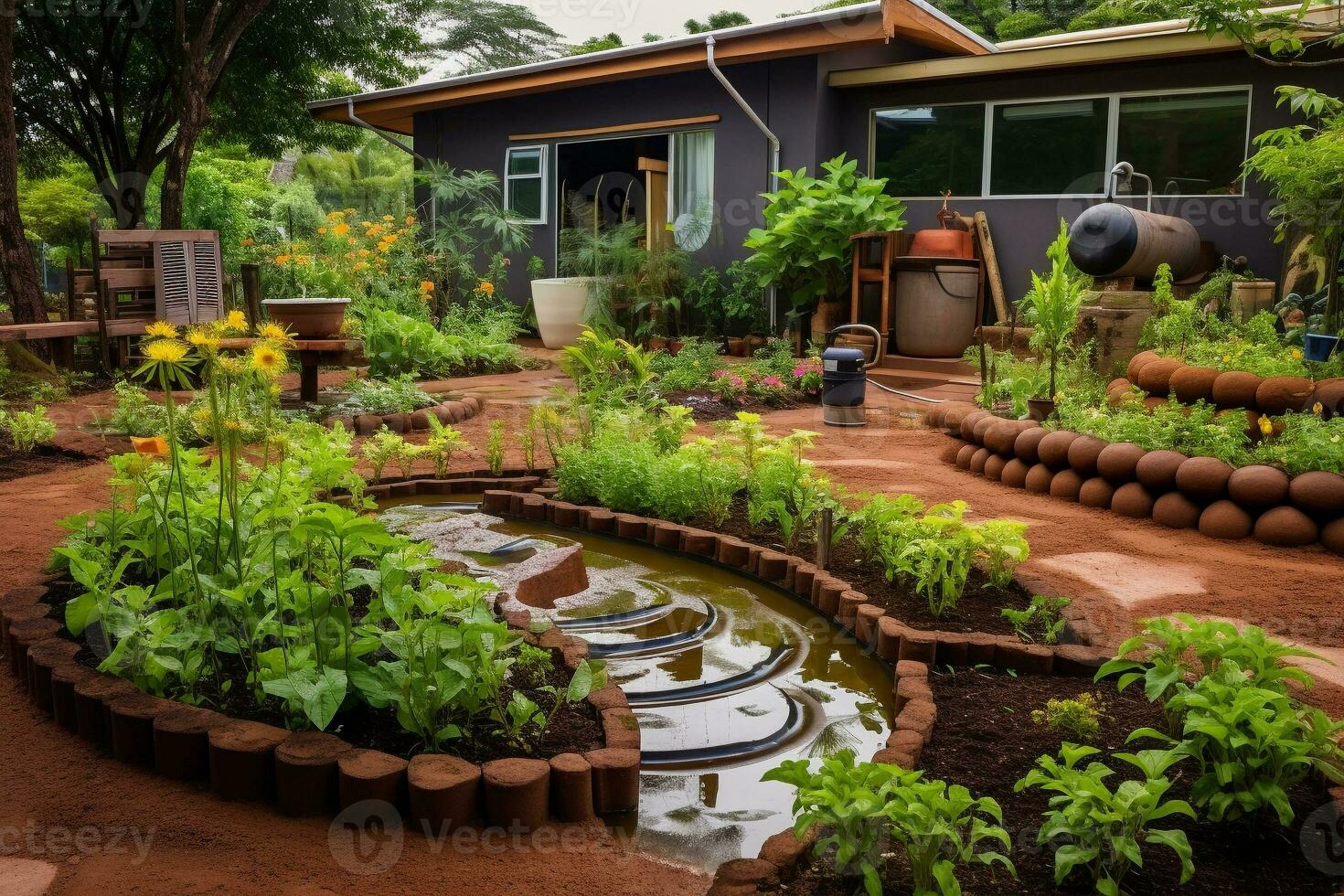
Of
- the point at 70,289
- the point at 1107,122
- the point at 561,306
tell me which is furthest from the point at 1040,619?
the point at 70,289

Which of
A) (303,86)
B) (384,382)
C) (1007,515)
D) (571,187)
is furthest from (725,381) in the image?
(303,86)

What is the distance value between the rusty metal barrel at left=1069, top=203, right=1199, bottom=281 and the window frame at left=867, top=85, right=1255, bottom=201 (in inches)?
48.8

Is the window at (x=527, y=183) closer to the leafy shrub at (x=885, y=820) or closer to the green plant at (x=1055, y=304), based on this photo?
the green plant at (x=1055, y=304)

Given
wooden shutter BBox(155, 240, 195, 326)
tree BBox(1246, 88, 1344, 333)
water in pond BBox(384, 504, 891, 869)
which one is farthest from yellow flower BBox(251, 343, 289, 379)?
wooden shutter BBox(155, 240, 195, 326)

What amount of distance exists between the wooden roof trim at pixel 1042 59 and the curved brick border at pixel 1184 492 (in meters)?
4.68

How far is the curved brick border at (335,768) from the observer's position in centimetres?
238

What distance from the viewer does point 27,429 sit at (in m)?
6.34

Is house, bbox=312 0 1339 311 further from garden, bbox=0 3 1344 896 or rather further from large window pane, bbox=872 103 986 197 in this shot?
garden, bbox=0 3 1344 896

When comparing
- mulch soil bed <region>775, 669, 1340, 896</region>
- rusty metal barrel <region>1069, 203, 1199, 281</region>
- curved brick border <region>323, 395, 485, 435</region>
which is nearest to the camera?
mulch soil bed <region>775, 669, 1340, 896</region>

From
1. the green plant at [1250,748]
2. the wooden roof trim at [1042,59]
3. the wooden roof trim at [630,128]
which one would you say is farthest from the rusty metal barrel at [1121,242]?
the green plant at [1250,748]

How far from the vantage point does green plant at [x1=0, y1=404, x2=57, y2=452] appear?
20.7ft

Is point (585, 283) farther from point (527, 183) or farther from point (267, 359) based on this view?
point (267, 359)

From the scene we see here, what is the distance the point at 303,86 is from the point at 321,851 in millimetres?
16900

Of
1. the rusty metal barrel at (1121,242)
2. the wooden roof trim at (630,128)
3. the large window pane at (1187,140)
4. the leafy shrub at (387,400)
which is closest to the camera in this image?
the leafy shrub at (387,400)
